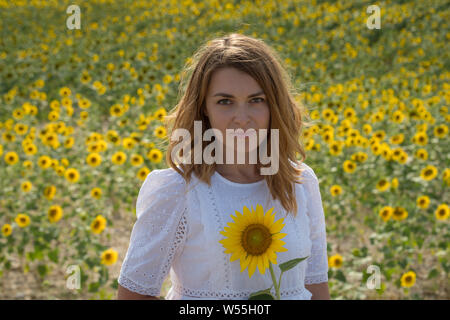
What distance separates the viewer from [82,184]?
336cm

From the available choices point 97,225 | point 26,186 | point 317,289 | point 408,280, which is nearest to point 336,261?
point 408,280

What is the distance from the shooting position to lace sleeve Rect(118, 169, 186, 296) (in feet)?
4.08

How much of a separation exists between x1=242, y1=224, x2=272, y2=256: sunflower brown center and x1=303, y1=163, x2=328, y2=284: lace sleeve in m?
0.48

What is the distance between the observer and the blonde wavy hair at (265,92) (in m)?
1.27

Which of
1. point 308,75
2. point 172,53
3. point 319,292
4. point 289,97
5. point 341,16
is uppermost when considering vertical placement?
point 341,16

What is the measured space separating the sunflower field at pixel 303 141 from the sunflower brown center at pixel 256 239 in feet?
1.89

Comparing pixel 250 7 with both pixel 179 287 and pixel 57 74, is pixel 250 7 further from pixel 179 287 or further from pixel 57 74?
pixel 179 287

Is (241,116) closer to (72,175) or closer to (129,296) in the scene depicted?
(129,296)

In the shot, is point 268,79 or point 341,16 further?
point 341,16

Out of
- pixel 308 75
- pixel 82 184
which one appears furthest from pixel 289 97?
pixel 308 75

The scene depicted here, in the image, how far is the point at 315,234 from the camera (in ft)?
4.66

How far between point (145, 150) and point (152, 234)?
2.59m

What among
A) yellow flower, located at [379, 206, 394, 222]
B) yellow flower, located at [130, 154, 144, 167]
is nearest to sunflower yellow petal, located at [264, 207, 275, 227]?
yellow flower, located at [379, 206, 394, 222]

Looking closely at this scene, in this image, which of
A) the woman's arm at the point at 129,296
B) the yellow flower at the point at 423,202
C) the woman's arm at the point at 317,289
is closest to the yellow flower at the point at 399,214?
the yellow flower at the point at 423,202
